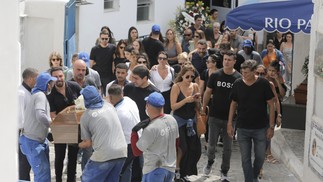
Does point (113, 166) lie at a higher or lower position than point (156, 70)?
lower

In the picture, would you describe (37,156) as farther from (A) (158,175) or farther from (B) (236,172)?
(B) (236,172)

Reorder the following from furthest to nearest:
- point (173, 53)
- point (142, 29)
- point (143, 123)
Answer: point (142, 29), point (173, 53), point (143, 123)

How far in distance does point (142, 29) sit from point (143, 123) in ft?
44.8

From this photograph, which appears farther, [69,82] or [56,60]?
[56,60]

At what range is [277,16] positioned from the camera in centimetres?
1250

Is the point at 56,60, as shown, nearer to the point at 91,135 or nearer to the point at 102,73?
the point at 102,73

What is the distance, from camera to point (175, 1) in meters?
24.0

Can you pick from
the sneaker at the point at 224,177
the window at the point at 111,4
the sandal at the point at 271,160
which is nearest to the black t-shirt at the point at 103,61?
the sandal at the point at 271,160

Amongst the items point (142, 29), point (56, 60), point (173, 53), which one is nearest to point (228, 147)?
point (56, 60)

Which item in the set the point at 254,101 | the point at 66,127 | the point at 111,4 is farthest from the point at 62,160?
the point at 111,4

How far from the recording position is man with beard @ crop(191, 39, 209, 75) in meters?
14.4

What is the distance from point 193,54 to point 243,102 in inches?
151

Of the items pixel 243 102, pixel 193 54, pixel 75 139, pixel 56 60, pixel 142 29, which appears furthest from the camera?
pixel 142 29

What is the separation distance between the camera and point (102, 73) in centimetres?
1491
